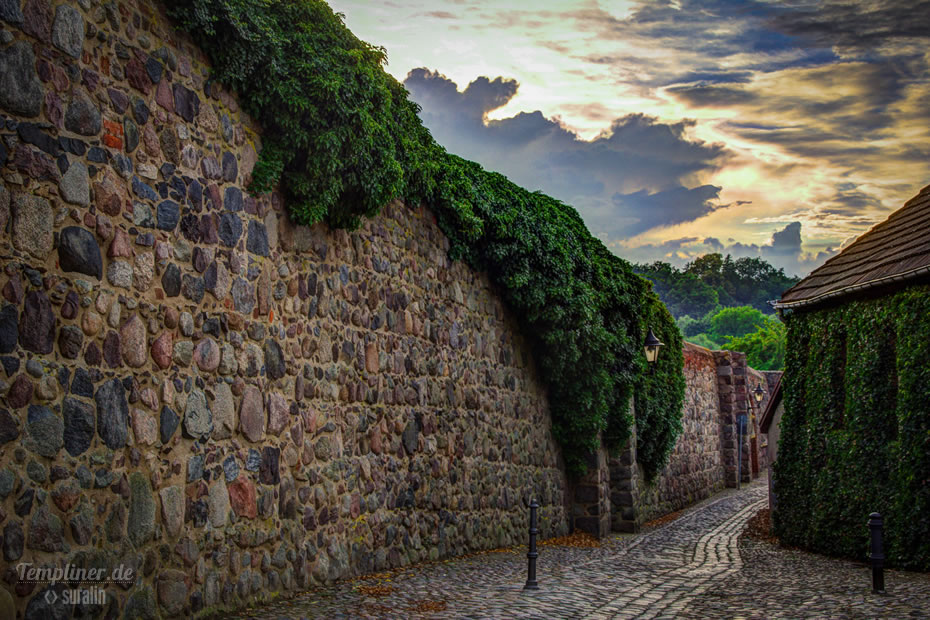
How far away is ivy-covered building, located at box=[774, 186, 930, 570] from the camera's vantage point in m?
10.0

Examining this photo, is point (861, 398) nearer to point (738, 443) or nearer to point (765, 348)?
point (738, 443)

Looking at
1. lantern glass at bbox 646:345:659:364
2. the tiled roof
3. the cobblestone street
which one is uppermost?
the tiled roof

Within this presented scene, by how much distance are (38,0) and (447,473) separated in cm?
740

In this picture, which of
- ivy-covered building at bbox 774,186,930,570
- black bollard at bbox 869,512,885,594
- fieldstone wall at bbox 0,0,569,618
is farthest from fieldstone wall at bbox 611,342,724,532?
black bollard at bbox 869,512,885,594

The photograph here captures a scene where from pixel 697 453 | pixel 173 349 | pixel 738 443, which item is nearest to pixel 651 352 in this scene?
pixel 697 453

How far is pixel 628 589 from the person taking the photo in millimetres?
9055

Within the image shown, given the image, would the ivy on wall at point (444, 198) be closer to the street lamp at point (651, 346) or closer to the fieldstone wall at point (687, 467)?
the street lamp at point (651, 346)

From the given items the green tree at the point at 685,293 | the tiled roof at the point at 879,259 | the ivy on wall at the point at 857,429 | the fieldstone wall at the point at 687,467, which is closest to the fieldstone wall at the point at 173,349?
the ivy on wall at the point at 857,429

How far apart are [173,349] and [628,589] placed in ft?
18.6

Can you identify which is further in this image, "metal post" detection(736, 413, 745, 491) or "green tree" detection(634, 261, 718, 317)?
"green tree" detection(634, 261, 718, 317)

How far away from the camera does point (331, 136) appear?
7.55 meters

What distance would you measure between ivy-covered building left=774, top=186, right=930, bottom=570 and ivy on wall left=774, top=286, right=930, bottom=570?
0.6 inches

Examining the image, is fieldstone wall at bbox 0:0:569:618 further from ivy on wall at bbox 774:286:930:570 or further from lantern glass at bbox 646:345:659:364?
lantern glass at bbox 646:345:659:364

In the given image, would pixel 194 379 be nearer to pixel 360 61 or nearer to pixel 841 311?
pixel 360 61
